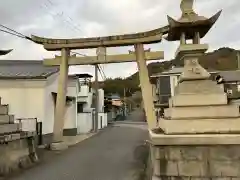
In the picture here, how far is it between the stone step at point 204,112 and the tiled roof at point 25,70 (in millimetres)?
12547

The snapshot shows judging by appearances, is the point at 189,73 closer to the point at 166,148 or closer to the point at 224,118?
the point at 224,118

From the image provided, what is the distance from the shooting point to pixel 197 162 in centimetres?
625

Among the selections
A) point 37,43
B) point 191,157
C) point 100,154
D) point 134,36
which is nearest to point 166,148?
point 191,157

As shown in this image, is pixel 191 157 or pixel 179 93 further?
pixel 179 93

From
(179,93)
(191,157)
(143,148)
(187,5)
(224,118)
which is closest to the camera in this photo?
(191,157)

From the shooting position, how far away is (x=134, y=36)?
16.7 metres

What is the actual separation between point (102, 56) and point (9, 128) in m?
7.48

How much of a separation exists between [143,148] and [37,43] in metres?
8.20

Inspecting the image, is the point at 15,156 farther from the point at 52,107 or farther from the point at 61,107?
the point at 52,107

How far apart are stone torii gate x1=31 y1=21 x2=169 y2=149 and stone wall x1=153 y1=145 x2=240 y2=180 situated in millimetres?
9984

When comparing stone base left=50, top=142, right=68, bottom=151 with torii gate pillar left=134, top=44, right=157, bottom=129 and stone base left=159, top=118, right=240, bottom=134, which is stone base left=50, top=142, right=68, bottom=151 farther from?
stone base left=159, top=118, right=240, bottom=134

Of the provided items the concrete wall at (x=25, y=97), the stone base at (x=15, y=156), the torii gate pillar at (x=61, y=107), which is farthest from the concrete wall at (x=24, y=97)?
the stone base at (x=15, y=156)

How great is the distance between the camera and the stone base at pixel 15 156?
10.4m

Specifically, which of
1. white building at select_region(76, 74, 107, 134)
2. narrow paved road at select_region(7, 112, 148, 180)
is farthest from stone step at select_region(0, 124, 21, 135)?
white building at select_region(76, 74, 107, 134)
